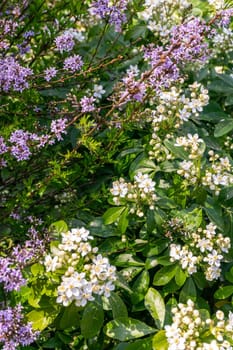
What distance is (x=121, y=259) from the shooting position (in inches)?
89.7

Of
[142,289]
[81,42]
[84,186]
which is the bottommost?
[142,289]

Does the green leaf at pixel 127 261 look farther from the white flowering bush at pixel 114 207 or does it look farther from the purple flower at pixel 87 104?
the purple flower at pixel 87 104

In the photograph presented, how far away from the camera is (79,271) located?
1884 millimetres

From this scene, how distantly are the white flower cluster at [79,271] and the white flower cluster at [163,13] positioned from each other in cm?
138

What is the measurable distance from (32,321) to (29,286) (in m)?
0.16

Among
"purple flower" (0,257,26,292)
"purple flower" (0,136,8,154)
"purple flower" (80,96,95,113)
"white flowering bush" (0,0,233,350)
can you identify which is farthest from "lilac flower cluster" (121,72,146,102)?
"purple flower" (0,257,26,292)

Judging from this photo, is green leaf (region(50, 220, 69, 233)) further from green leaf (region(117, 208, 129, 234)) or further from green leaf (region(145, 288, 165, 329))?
green leaf (region(145, 288, 165, 329))

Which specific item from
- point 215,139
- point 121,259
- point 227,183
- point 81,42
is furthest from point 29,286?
point 81,42

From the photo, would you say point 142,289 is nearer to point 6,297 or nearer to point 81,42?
point 6,297

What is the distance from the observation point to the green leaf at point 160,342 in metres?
1.94

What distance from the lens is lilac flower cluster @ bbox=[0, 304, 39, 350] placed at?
1.87 meters

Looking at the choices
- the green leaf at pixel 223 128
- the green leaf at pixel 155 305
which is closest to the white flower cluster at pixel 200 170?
the green leaf at pixel 223 128

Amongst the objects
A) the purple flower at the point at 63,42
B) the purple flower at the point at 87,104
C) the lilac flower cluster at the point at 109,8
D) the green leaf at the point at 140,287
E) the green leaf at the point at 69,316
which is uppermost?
the lilac flower cluster at the point at 109,8

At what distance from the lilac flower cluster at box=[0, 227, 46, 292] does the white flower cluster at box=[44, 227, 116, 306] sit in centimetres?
15
